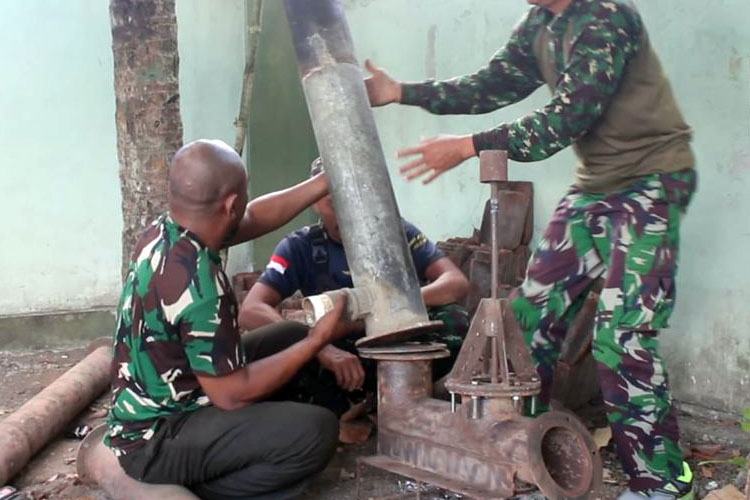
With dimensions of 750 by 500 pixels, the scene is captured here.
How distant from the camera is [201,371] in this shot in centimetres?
279

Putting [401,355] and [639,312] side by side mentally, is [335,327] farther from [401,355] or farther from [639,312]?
[639,312]

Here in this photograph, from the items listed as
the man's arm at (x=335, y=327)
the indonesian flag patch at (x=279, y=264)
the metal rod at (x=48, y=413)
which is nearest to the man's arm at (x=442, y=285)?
the man's arm at (x=335, y=327)

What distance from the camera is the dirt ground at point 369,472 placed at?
344cm

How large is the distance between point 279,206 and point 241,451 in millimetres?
966

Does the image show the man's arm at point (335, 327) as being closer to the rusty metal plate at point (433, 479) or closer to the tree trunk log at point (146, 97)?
the rusty metal plate at point (433, 479)

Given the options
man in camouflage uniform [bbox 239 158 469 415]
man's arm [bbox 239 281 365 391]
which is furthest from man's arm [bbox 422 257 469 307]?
man's arm [bbox 239 281 365 391]

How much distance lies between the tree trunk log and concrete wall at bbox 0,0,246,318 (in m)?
1.99

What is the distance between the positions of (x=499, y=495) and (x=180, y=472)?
110 centimetres

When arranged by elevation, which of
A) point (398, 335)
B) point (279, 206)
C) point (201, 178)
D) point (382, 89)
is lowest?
point (398, 335)

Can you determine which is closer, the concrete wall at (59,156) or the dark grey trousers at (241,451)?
the dark grey trousers at (241,451)

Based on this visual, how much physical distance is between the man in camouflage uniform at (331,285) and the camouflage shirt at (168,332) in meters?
0.87

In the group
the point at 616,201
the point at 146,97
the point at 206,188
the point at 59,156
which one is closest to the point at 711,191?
the point at 616,201

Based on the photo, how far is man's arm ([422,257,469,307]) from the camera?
12.6 ft

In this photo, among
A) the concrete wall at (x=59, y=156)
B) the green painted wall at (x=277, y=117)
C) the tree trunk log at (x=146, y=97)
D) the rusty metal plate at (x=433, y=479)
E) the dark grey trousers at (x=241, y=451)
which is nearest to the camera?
the rusty metal plate at (x=433, y=479)
